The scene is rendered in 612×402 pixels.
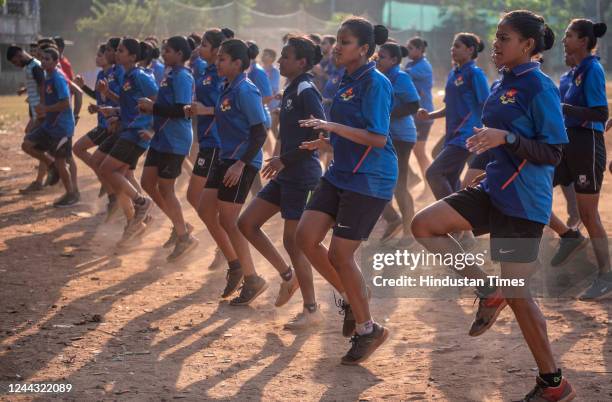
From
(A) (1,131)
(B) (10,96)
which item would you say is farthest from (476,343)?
(B) (10,96)

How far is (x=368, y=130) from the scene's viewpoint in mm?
5629

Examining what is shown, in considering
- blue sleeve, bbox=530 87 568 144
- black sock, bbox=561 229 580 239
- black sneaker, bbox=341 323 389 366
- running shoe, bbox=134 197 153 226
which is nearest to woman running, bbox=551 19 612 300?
black sock, bbox=561 229 580 239

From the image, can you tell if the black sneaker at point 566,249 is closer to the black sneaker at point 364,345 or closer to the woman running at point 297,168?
the woman running at point 297,168

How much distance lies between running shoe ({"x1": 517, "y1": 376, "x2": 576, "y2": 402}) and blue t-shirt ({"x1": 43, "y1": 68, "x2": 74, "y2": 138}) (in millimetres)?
8954

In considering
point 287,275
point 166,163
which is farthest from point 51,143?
point 287,275

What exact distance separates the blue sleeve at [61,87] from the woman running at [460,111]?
18.4 ft

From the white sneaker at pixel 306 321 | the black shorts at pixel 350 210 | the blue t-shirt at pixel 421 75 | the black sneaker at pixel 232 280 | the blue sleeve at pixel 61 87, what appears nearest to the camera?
the black shorts at pixel 350 210

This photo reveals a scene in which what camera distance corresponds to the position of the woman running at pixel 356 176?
5.72 m

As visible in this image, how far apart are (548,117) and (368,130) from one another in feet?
3.91

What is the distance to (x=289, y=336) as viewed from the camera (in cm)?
673

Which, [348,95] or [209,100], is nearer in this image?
[348,95]

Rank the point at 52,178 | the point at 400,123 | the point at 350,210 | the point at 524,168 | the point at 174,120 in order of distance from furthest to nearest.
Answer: the point at 52,178 < the point at 400,123 < the point at 174,120 < the point at 350,210 < the point at 524,168

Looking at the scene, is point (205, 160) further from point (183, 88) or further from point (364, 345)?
point (364, 345)

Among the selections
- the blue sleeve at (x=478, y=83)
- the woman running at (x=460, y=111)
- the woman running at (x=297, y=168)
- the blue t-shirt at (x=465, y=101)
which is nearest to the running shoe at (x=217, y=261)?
the woman running at (x=297, y=168)
